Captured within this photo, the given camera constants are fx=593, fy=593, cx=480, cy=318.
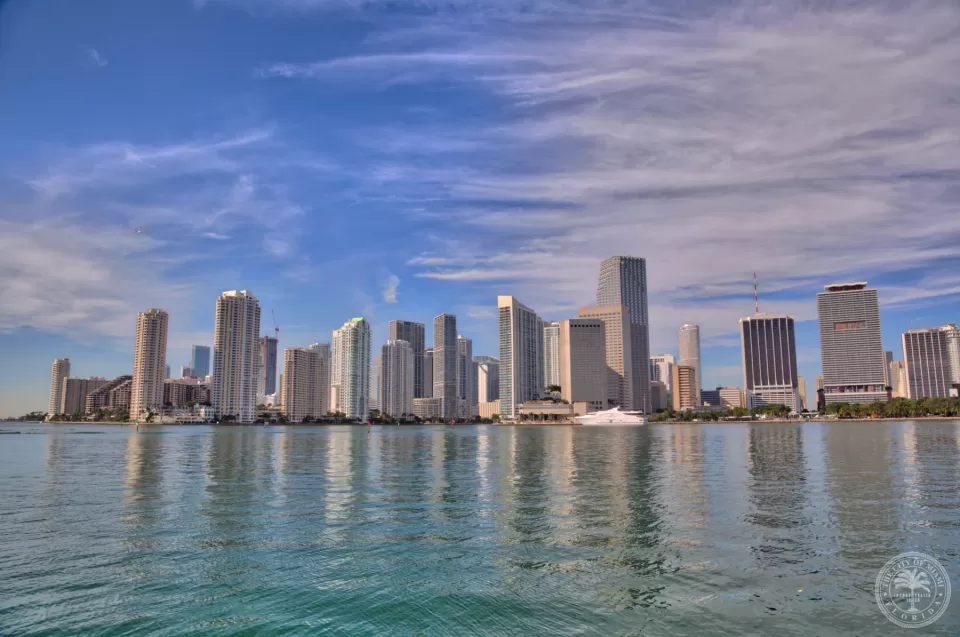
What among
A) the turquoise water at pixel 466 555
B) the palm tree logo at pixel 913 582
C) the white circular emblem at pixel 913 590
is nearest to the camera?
the turquoise water at pixel 466 555

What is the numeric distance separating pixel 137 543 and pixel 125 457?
65.3m

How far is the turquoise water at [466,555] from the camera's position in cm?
1891

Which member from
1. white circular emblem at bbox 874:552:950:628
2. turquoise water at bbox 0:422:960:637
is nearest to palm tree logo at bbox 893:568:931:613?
white circular emblem at bbox 874:552:950:628

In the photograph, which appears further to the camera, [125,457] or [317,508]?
[125,457]

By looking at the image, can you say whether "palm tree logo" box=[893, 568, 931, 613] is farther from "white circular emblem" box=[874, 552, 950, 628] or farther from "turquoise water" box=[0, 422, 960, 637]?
"turquoise water" box=[0, 422, 960, 637]

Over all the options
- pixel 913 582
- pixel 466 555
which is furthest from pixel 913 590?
pixel 466 555

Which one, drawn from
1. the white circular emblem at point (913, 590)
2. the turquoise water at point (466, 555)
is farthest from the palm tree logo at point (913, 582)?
the turquoise water at point (466, 555)

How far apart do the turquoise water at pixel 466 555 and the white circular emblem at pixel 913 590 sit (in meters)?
0.43

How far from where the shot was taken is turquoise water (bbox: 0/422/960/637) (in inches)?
744

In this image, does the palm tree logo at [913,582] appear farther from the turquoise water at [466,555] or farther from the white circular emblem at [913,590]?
the turquoise water at [466,555]

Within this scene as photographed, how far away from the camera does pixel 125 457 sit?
8338 cm

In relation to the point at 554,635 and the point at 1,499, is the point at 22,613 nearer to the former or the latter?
the point at 554,635

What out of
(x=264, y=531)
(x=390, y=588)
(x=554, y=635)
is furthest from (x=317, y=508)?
(x=554, y=635)

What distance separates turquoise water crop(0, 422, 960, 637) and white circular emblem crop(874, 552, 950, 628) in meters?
0.43
